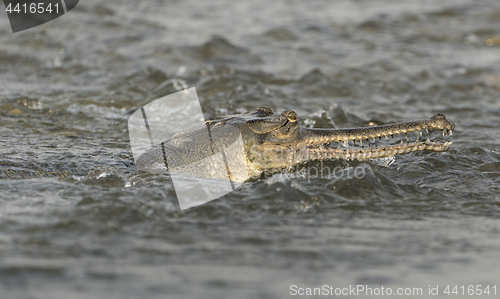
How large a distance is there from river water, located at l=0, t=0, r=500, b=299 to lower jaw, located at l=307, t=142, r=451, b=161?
113 millimetres

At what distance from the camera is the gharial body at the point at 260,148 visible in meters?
5.31

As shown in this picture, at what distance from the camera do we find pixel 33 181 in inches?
196

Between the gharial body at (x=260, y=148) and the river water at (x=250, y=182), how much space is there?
230mm

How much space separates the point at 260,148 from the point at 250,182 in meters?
0.39

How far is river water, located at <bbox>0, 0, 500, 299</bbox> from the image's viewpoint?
3.45 meters

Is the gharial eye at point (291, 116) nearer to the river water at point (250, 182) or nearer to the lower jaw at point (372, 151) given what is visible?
the lower jaw at point (372, 151)

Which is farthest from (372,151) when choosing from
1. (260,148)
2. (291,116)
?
(260,148)

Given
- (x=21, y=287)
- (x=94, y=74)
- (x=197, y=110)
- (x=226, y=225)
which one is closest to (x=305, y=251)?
(x=226, y=225)

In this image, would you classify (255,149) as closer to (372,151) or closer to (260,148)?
(260,148)

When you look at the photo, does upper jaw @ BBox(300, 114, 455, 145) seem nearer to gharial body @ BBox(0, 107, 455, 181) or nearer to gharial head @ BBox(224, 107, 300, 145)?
gharial body @ BBox(0, 107, 455, 181)

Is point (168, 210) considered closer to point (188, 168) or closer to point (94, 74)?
point (188, 168)

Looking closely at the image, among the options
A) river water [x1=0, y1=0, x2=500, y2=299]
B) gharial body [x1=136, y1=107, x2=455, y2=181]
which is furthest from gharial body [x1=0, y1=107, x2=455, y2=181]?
river water [x1=0, y1=0, x2=500, y2=299]

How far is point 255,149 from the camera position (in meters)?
5.35

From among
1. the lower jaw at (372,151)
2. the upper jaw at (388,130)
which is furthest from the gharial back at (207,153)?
the upper jaw at (388,130)
